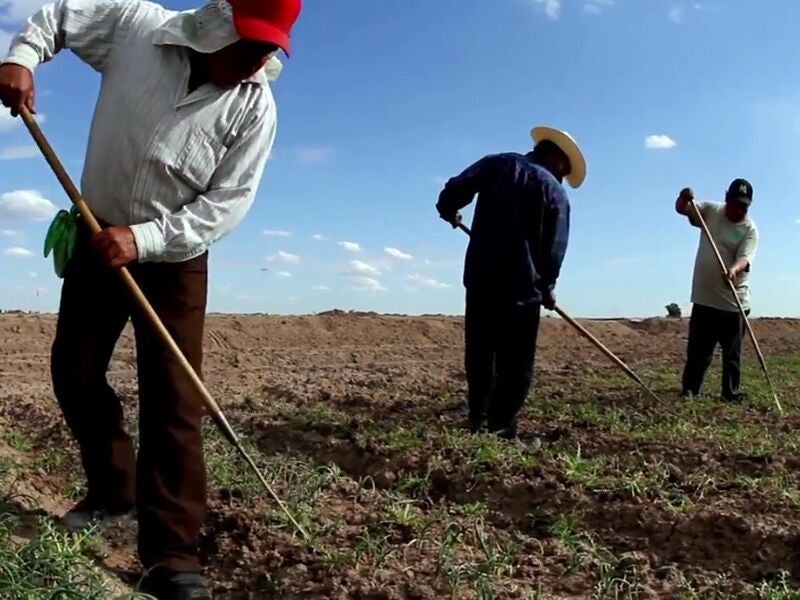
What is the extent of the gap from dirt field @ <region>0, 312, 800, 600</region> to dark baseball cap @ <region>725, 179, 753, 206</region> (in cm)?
159

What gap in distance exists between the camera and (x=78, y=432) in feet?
10.9

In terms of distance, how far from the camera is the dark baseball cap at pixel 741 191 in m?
7.37

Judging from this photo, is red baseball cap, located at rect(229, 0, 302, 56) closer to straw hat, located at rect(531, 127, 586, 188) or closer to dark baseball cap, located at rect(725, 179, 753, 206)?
straw hat, located at rect(531, 127, 586, 188)

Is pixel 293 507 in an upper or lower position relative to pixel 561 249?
lower

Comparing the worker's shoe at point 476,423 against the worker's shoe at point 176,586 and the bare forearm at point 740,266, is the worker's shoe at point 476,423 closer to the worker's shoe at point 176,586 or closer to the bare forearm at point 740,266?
the worker's shoe at point 176,586

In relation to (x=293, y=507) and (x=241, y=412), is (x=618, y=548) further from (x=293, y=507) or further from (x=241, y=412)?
(x=241, y=412)

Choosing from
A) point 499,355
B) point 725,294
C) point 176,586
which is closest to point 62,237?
point 176,586

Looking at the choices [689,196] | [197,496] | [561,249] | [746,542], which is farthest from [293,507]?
[689,196]

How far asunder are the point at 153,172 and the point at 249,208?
0.32 metres

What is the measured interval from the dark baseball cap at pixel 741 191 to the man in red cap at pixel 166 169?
5.25m

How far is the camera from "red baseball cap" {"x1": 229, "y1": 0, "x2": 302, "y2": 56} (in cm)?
273

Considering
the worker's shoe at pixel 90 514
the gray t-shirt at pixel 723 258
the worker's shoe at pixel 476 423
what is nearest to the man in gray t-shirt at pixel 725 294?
the gray t-shirt at pixel 723 258

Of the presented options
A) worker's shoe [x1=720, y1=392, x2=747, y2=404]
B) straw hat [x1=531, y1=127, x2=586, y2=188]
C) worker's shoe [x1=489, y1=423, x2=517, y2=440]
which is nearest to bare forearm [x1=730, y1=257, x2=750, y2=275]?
worker's shoe [x1=720, y1=392, x2=747, y2=404]

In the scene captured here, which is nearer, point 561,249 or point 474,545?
point 474,545
